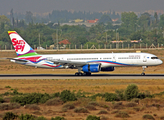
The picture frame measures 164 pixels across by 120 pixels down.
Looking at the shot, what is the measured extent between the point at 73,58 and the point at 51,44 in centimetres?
12334

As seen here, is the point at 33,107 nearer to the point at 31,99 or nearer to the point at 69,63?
the point at 31,99

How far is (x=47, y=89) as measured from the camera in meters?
35.0

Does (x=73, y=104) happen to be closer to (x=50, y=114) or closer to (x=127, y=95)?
(x=50, y=114)

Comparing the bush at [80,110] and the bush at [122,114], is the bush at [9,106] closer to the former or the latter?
the bush at [80,110]

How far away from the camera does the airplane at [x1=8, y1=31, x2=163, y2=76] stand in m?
48.8

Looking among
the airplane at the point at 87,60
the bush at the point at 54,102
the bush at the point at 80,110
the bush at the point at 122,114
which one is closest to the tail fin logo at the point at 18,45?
the airplane at the point at 87,60

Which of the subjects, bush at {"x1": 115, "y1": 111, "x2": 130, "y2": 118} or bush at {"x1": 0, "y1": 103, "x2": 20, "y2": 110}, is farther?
bush at {"x1": 0, "y1": 103, "x2": 20, "y2": 110}

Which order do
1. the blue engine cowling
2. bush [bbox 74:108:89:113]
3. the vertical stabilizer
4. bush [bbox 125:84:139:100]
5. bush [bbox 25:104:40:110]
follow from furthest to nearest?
the vertical stabilizer, the blue engine cowling, bush [bbox 125:84:139:100], bush [bbox 25:104:40:110], bush [bbox 74:108:89:113]

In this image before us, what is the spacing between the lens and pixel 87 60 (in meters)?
50.1

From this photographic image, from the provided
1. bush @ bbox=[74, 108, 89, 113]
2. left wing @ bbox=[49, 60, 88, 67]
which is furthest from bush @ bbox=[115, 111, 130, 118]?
left wing @ bbox=[49, 60, 88, 67]

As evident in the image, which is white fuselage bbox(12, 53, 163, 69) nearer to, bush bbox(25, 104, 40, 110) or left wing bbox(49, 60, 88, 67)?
left wing bbox(49, 60, 88, 67)

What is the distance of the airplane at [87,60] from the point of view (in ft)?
160

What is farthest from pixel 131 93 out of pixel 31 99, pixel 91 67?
pixel 91 67

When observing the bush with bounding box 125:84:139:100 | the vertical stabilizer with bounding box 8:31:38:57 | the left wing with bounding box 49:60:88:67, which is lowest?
the bush with bounding box 125:84:139:100
